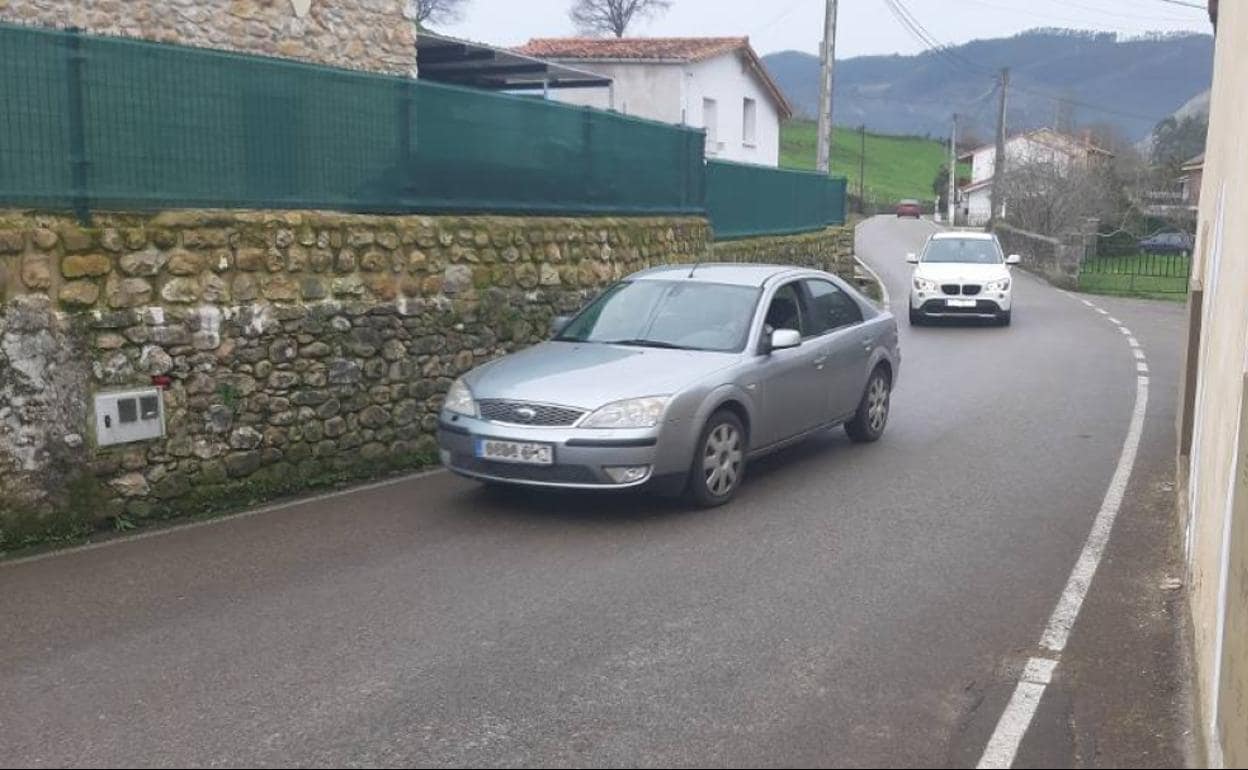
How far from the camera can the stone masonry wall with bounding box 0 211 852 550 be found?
289 inches

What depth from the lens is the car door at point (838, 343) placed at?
31.4ft

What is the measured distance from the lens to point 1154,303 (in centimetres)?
2973

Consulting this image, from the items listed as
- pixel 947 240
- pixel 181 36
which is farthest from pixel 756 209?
pixel 181 36

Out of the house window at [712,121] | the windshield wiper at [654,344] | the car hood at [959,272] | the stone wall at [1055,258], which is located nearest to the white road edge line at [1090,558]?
the windshield wiper at [654,344]

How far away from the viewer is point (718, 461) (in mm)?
8102

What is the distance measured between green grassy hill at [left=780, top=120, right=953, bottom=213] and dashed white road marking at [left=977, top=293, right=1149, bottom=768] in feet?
274

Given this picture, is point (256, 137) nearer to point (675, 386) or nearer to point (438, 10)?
point (675, 386)

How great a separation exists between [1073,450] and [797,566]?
4523mm

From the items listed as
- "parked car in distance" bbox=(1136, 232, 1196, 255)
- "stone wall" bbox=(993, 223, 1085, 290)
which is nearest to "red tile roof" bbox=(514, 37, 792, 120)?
"stone wall" bbox=(993, 223, 1085, 290)

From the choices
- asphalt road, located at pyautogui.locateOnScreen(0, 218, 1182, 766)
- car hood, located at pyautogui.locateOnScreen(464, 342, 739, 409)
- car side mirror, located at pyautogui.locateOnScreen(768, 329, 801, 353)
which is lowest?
asphalt road, located at pyautogui.locateOnScreen(0, 218, 1182, 766)

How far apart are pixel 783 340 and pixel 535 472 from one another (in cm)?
213

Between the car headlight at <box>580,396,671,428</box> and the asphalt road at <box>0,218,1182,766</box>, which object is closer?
the asphalt road at <box>0,218,1182,766</box>

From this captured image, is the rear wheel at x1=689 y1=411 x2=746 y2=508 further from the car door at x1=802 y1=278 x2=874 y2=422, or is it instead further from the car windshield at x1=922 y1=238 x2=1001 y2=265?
the car windshield at x1=922 y1=238 x2=1001 y2=265

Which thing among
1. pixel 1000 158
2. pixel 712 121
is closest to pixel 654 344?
pixel 712 121
